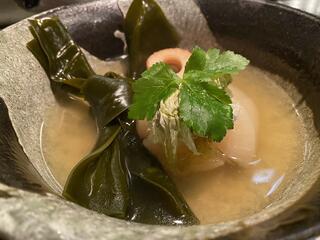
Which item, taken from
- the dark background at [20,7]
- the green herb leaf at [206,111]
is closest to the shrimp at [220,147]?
the green herb leaf at [206,111]

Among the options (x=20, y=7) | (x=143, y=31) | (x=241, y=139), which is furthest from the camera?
(x=20, y=7)

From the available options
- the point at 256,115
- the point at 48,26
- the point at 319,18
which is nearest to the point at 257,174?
the point at 256,115

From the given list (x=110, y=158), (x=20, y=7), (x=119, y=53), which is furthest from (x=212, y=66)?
(x=20, y=7)

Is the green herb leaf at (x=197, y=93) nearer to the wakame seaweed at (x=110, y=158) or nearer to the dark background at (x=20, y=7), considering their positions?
the wakame seaweed at (x=110, y=158)

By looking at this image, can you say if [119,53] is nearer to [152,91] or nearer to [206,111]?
[152,91]

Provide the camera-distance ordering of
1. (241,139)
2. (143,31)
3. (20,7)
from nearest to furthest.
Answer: (241,139), (143,31), (20,7)

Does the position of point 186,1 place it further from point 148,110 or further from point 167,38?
point 148,110
